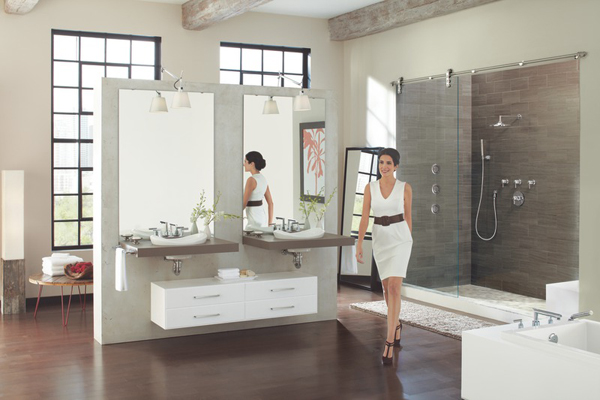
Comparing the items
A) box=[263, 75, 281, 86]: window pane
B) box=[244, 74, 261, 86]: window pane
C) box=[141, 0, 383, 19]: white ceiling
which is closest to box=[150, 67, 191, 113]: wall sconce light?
box=[141, 0, 383, 19]: white ceiling

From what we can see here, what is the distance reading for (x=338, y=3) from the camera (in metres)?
7.36

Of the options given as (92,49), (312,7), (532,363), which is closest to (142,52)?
(92,49)

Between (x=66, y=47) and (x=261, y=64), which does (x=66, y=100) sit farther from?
(x=261, y=64)

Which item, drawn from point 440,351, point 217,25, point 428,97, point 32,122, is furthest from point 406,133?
point 32,122

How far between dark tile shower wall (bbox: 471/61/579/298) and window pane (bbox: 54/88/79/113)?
393 centimetres

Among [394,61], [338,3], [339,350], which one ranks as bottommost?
[339,350]

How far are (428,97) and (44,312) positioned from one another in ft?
13.7

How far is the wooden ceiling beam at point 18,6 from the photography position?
617 centimetres

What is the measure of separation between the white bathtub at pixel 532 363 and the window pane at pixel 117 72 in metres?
4.66

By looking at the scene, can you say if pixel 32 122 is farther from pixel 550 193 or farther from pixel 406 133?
pixel 550 193

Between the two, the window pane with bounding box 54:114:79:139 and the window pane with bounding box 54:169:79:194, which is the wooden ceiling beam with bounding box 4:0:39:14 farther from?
the window pane with bounding box 54:169:79:194

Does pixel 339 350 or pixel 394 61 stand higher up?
pixel 394 61

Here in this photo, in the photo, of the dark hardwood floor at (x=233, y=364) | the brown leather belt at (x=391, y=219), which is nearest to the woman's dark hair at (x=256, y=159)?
the brown leather belt at (x=391, y=219)

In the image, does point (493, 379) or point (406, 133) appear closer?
point (493, 379)
